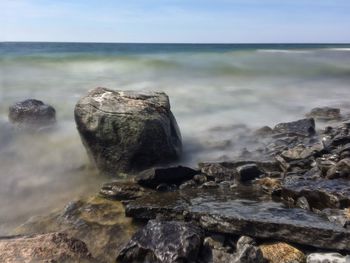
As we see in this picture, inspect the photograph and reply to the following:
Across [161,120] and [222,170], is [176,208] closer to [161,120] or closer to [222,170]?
[222,170]

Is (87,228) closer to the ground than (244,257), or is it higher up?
closer to the ground

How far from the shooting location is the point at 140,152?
7.27 metres

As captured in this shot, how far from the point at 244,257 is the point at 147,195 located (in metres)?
2.19

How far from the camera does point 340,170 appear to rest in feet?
20.2

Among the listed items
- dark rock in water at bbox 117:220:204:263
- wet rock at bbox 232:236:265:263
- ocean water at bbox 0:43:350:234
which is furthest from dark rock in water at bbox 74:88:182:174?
wet rock at bbox 232:236:265:263

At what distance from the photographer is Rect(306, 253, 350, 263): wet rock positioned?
3859 mm

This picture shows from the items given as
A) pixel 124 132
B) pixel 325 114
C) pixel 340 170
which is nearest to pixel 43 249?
pixel 124 132

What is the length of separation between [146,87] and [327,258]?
17645 millimetres

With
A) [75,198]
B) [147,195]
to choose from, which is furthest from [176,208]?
[75,198]

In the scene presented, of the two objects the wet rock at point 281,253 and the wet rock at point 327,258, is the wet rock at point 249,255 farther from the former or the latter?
the wet rock at point 327,258

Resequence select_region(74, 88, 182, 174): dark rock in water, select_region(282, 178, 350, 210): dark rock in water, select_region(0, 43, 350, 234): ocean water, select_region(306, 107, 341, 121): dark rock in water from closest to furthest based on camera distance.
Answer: select_region(282, 178, 350, 210): dark rock in water
select_region(0, 43, 350, 234): ocean water
select_region(74, 88, 182, 174): dark rock in water
select_region(306, 107, 341, 121): dark rock in water

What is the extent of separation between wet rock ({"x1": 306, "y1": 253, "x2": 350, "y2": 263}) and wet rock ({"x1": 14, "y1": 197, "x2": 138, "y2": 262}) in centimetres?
204

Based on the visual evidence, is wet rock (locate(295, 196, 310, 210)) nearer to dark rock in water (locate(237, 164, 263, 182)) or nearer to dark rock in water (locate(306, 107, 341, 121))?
dark rock in water (locate(237, 164, 263, 182))

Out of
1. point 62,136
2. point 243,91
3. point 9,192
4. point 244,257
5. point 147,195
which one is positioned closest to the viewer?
point 244,257
